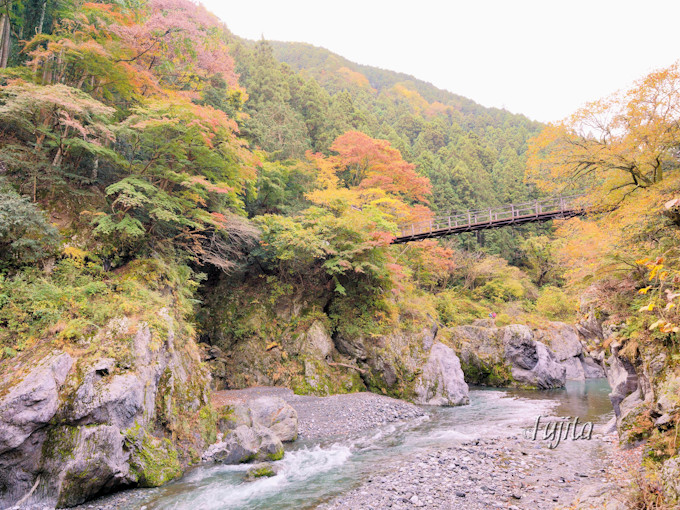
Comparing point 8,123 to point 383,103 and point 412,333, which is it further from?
point 383,103

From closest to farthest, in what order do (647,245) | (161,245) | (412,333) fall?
1. (647,245)
2. (161,245)
3. (412,333)

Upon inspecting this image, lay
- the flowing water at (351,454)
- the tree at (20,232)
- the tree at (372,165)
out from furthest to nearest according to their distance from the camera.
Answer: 1. the tree at (372,165)
2. the tree at (20,232)
3. the flowing water at (351,454)

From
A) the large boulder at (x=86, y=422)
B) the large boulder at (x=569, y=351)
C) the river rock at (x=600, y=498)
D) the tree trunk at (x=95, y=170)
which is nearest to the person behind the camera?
the river rock at (x=600, y=498)

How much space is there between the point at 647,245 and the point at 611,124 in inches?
193

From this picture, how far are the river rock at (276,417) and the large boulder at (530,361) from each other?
13.4 m

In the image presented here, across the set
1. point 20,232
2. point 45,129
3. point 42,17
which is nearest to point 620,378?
point 20,232

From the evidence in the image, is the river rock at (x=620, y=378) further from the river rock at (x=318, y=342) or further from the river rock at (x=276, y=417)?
the river rock at (x=318, y=342)

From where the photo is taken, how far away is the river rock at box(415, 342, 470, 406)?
1457cm

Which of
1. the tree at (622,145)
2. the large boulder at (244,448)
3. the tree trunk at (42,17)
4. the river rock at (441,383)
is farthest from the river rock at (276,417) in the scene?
the tree trunk at (42,17)

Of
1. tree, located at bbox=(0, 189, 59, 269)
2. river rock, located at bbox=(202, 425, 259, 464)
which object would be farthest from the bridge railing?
tree, located at bbox=(0, 189, 59, 269)

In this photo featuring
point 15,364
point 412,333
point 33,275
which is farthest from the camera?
point 412,333

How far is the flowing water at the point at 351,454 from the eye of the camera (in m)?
6.59

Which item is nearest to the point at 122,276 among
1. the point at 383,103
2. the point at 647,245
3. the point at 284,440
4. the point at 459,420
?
the point at 284,440

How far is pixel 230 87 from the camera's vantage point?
62.8 feet
